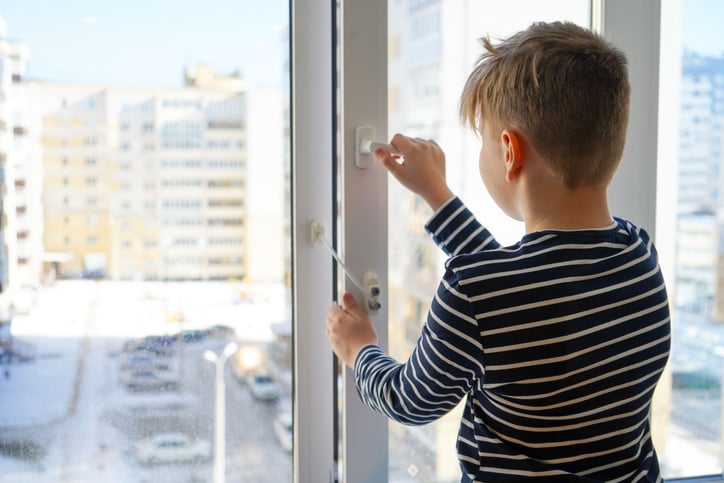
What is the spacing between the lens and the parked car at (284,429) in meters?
1.20

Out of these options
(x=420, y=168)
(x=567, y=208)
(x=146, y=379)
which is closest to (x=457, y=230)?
(x=420, y=168)

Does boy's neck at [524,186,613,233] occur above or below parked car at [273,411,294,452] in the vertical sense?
above

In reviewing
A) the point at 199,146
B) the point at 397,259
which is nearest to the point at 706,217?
the point at 397,259

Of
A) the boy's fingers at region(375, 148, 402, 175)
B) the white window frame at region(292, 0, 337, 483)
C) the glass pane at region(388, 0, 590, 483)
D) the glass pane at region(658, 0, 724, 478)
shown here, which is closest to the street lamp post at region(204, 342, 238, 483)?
the white window frame at region(292, 0, 337, 483)

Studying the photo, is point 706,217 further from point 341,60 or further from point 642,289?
point 341,60

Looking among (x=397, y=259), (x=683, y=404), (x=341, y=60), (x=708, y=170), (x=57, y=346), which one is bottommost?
(x=683, y=404)

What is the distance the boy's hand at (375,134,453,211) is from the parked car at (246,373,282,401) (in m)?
0.39

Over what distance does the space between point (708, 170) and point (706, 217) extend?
89 mm

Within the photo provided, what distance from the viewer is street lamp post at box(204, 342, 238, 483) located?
1159 millimetres

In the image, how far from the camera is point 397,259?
121cm

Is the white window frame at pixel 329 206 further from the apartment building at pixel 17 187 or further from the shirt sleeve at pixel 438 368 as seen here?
the apartment building at pixel 17 187

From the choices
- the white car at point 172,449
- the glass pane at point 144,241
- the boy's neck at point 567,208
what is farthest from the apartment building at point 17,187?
the boy's neck at point 567,208

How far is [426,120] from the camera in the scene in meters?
1.20

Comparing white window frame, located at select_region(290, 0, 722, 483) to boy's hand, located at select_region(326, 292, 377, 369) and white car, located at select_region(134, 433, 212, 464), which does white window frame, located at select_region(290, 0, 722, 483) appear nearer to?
boy's hand, located at select_region(326, 292, 377, 369)
